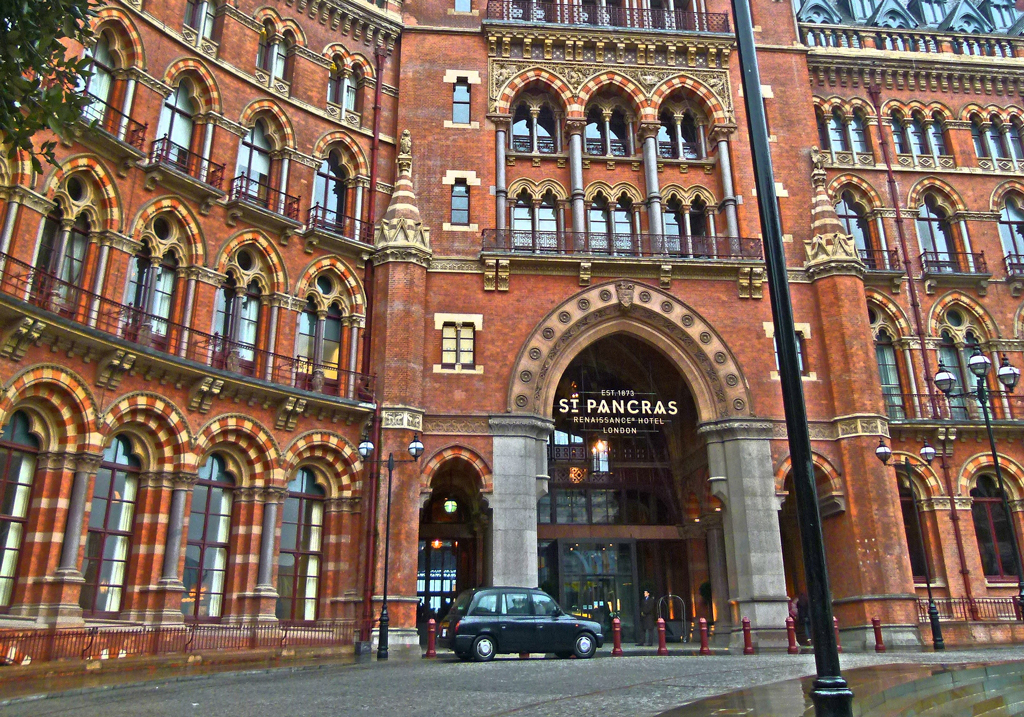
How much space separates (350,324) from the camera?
27094mm

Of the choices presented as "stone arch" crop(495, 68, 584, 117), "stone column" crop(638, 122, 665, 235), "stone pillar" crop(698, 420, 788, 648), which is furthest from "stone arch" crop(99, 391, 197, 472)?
"stone column" crop(638, 122, 665, 235)

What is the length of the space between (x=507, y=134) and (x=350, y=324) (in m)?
9.34

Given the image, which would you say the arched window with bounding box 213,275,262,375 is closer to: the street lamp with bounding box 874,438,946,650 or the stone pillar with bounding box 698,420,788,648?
the stone pillar with bounding box 698,420,788,648

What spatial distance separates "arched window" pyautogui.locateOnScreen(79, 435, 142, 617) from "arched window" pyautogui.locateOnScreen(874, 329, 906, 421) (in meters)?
25.6

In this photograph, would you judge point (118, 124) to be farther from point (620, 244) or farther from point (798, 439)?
point (798, 439)

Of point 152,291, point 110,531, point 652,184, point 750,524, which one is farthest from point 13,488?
point 652,184

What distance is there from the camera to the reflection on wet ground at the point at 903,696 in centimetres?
873

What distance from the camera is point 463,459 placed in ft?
85.7

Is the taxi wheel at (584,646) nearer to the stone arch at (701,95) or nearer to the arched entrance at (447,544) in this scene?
the arched entrance at (447,544)

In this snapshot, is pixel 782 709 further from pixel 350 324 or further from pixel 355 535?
pixel 350 324

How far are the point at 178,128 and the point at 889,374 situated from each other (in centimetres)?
2655

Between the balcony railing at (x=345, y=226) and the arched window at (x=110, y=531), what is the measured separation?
9833 millimetres

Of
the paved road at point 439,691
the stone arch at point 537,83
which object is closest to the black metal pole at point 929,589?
the paved road at point 439,691

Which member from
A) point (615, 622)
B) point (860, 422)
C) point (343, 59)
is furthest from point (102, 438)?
point (860, 422)
